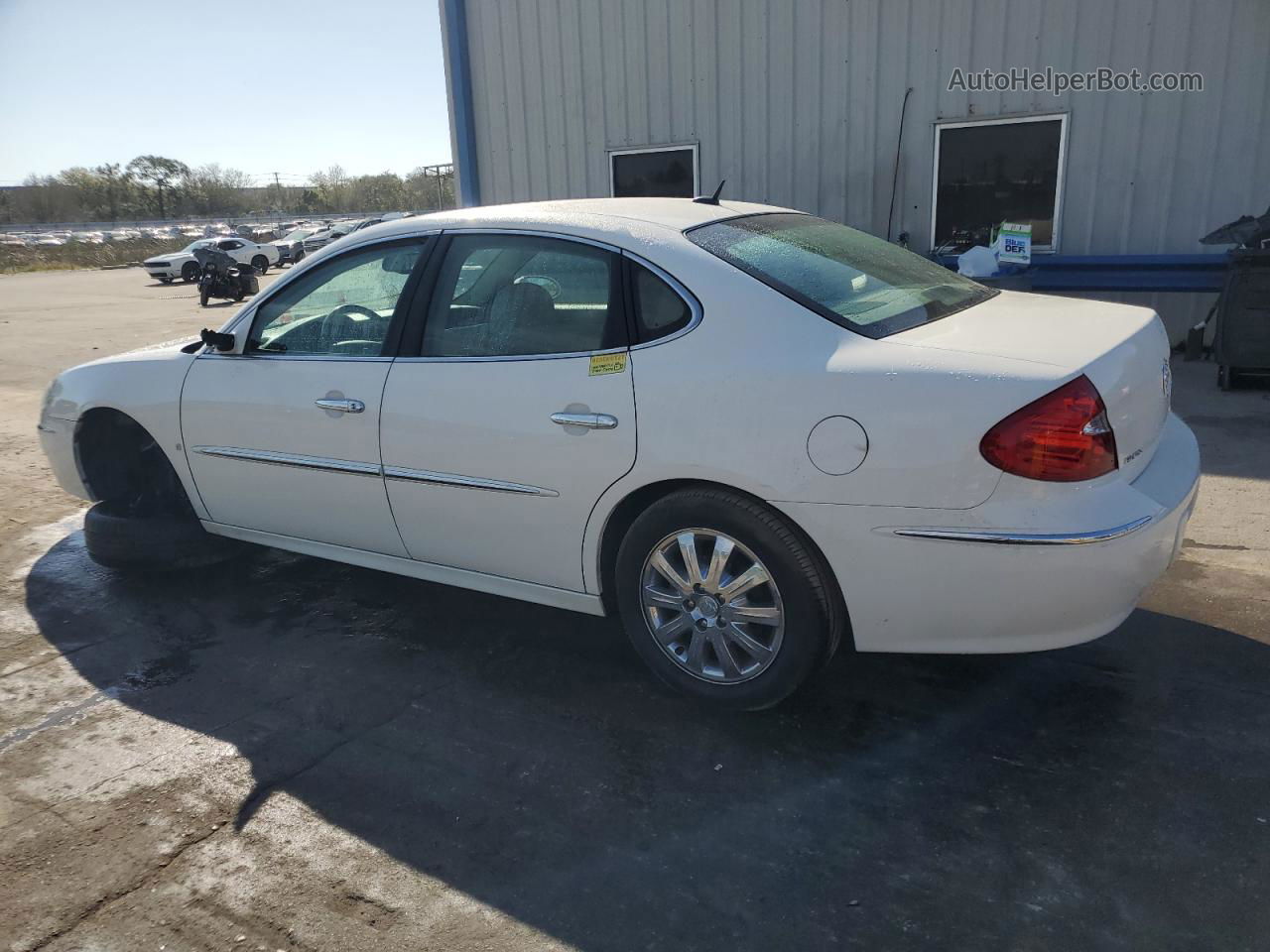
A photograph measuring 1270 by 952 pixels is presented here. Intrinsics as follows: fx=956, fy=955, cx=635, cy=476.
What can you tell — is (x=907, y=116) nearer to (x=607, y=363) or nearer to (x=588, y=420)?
(x=607, y=363)

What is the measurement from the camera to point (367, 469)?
364 cm

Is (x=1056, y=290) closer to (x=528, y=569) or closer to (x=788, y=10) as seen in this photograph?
(x=788, y=10)

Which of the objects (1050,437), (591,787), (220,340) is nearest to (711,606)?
(591,787)

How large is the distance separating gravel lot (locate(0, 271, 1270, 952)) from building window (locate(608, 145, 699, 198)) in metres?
7.36

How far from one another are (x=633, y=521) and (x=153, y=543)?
2.57m

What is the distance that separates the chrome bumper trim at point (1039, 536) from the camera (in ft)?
8.30

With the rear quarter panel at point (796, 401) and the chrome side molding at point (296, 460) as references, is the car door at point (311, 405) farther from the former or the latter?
the rear quarter panel at point (796, 401)

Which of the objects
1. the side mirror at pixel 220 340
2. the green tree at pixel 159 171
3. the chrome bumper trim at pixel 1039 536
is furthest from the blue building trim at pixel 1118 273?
the green tree at pixel 159 171

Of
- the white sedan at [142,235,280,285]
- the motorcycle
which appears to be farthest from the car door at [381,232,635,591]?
the white sedan at [142,235,280,285]

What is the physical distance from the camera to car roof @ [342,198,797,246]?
3.28 m

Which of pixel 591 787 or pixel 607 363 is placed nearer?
pixel 591 787

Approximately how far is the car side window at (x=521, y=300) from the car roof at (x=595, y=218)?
0.06 metres

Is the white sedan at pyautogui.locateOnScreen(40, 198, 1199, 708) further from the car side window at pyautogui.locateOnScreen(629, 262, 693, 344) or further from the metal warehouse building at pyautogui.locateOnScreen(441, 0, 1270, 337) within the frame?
the metal warehouse building at pyautogui.locateOnScreen(441, 0, 1270, 337)

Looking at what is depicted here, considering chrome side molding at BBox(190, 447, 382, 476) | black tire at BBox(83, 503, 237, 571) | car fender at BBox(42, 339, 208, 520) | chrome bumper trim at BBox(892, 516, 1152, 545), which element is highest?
car fender at BBox(42, 339, 208, 520)
